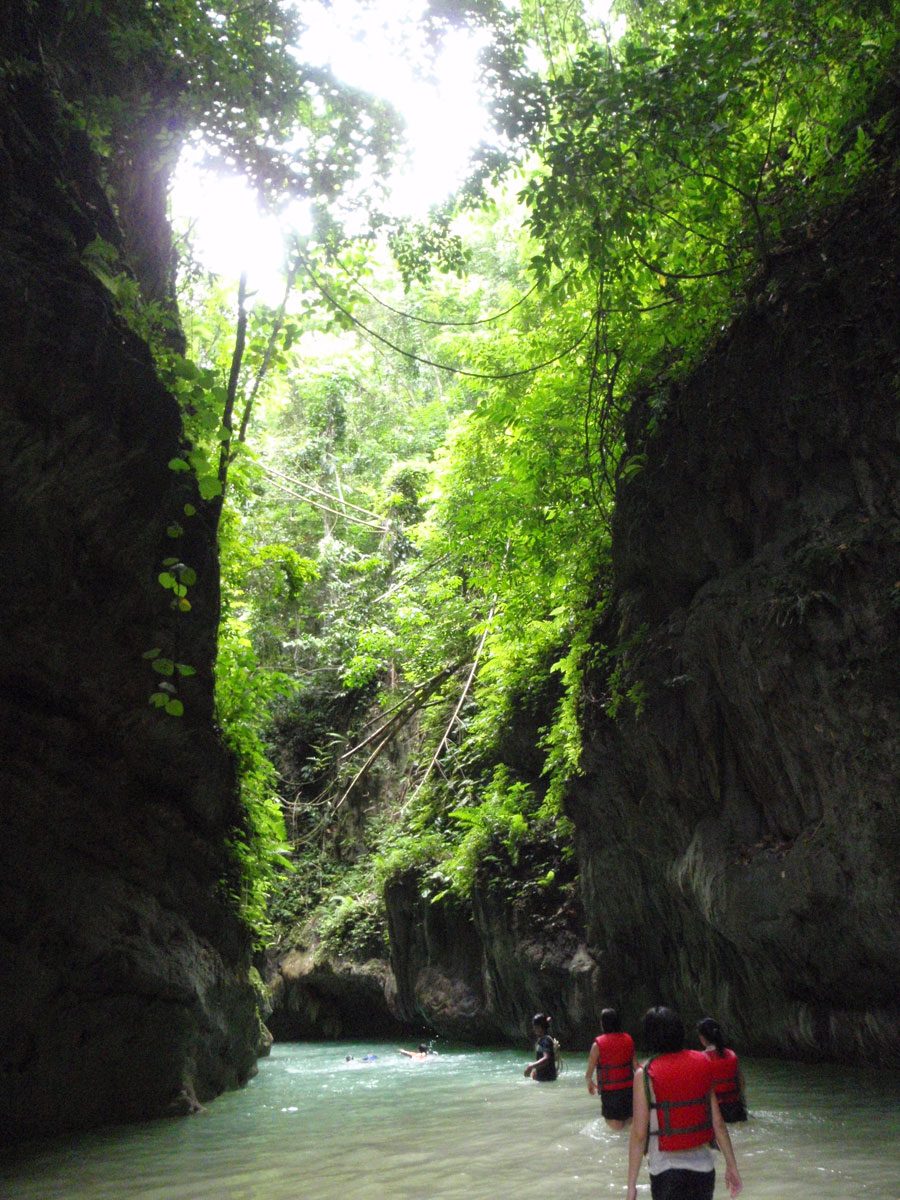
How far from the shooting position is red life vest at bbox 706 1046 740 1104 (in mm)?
6895

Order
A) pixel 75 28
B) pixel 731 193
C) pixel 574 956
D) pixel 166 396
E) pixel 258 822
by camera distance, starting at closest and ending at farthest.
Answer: pixel 166 396 < pixel 75 28 < pixel 731 193 < pixel 258 822 < pixel 574 956

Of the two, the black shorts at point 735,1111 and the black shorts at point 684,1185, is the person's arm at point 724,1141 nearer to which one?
the black shorts at point 684,1185

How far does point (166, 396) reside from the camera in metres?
7.81

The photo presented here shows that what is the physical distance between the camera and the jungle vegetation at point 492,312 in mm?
8016

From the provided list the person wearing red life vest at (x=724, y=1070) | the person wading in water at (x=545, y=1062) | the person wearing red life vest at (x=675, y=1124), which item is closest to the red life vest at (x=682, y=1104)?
the person wearing red life vest at (x=675, y=1124)

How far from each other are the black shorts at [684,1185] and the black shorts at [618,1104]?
12.5 feet

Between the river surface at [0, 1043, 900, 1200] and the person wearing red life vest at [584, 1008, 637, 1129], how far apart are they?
10.5 inches

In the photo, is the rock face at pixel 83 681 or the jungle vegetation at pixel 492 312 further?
the jungle vegetation at pixel 492 312

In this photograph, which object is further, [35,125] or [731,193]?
[731,193]

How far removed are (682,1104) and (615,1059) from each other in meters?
3.82

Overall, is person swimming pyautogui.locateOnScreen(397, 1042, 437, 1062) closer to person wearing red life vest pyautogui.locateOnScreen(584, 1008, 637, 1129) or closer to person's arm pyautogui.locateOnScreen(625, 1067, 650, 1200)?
person wearing red life vest pyautogui.locateOnScreen(584, 1008, 637, 1129)

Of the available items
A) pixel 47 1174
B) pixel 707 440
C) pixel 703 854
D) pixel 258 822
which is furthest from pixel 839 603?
pixel 47 1174

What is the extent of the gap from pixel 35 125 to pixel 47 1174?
805cm

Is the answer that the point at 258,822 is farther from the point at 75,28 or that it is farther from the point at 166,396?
the point at 75,28
